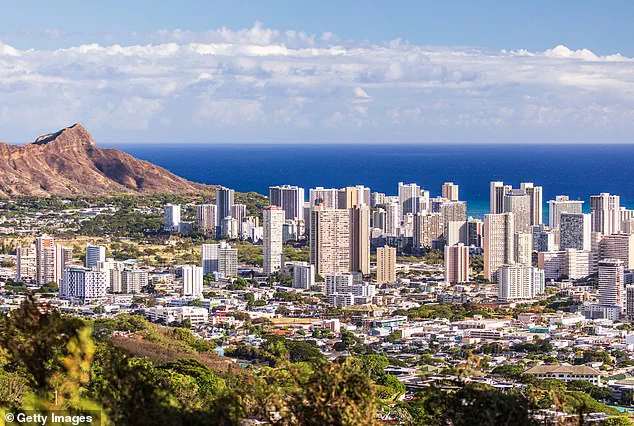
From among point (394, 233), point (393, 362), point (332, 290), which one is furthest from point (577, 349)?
point (394, 233)

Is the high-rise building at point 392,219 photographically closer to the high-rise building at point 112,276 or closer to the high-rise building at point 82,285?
the high-rise building at point 112,276

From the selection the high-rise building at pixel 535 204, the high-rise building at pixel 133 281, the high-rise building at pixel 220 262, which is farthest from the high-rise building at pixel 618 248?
the high-rise building at pixel 133 281

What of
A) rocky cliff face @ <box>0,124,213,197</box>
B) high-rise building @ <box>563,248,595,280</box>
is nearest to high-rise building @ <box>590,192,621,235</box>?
high-rise building @ <box>563,248,595,280</box>

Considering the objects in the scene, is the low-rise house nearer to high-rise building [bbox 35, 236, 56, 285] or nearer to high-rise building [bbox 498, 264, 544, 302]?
high-rise building [bbox 498, 264, 544, 302]

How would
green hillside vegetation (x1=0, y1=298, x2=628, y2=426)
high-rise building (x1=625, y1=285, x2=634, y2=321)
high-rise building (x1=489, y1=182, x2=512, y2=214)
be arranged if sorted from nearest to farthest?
1. green hillside vegetation (x1=0, y1=298, x2=628, y2=426)
2. high-rise building (x1=625, y1=285, x2=634, y2=321)
3. high-rise building (x1=489, y1=182, x2=512, y2=214)

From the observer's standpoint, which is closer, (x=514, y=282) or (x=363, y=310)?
(x=363, y=310)

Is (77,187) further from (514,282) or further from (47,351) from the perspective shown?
(47,351)
